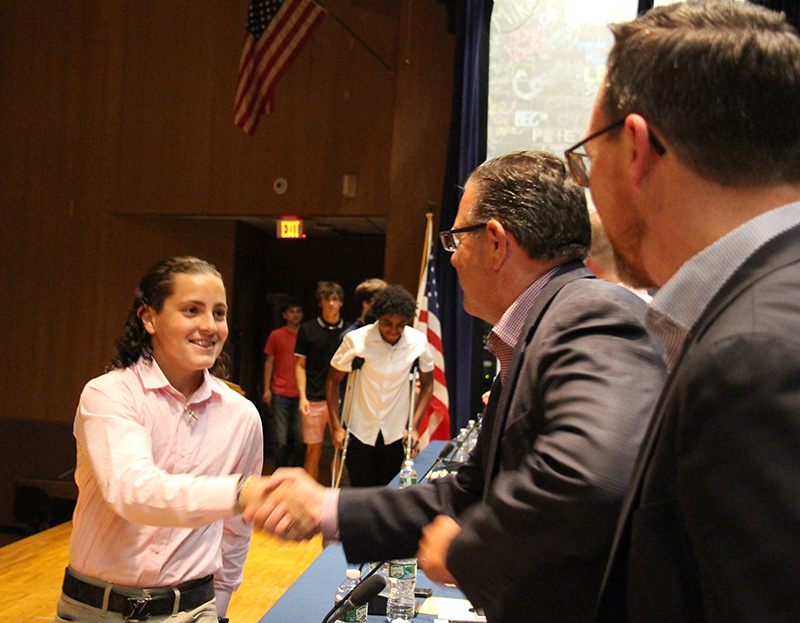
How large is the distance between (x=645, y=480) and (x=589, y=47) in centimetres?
789

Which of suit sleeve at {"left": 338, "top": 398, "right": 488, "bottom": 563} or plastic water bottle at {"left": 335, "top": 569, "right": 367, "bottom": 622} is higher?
suit sleeve at {"left": 338, "top": 398, "right": 488, "bottom": 563}

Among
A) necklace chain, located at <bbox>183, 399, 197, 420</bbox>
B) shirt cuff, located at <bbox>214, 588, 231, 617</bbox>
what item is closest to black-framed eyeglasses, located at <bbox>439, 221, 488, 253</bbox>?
necklace chain, located at <bbox>183, 399, 197, 420</bbox>

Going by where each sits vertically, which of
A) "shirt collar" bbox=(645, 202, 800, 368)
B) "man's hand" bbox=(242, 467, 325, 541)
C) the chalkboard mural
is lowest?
"man's hand" bbox=(242, 467, 325, 541)

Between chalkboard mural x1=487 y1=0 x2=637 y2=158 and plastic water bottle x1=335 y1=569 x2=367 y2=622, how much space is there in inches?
245

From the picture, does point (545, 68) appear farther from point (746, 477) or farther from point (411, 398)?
point (746, 477)

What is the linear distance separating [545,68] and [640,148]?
758cm

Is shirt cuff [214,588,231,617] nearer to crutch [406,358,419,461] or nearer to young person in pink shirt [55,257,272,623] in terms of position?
young person in pink shirt [55,257,272,623]

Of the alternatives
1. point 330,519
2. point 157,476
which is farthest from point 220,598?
point 330,519

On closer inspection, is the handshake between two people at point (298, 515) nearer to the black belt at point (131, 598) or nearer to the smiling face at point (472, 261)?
the black belt at point (131, 598)

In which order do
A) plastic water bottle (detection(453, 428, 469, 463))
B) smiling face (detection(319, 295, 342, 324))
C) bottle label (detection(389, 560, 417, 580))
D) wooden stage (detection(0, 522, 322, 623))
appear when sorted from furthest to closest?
smiling face (detection(319, 295, 342, 324))
plastic water bottle (detection(453, 428, 469, 463))
wooden stage (detection(0, 522, 322, 623))
bottle label (detection(389, 560, 417, 580))

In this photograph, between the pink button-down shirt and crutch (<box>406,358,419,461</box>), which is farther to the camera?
crutch (<box>406,358,419,461</box>)

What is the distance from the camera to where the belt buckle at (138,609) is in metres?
1.95

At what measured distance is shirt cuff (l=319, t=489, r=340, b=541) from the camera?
58.9 inches

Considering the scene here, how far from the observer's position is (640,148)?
0.95 m
